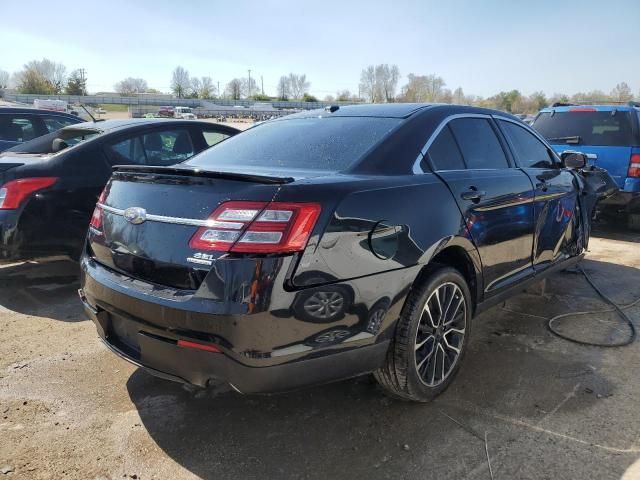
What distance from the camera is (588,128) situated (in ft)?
24.9

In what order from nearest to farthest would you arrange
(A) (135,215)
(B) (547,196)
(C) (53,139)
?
(A) (135,215), (B) (547,196), (C) (53,139)

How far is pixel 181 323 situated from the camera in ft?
7.23

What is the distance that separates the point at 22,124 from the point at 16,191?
14.5ft

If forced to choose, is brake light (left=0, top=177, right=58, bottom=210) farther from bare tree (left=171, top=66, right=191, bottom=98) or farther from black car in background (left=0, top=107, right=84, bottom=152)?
bare tree (left=171, top=66, right=191, bottom=98)

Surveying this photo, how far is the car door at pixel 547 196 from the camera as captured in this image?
3941 millimetres

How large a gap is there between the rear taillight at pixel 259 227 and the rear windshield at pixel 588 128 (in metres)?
6.65

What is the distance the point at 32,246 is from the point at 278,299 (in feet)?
11.2

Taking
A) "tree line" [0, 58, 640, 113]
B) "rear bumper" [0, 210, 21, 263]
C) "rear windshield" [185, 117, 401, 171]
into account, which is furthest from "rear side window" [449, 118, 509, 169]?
"tree line" [0, 58, 640, 113]

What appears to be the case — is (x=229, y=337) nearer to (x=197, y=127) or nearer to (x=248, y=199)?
(x=248, y=199)

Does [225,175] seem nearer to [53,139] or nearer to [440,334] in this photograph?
[440,334]

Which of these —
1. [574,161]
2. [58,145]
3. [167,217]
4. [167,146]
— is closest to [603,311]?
[574,161]

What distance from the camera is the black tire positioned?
2.64 meters

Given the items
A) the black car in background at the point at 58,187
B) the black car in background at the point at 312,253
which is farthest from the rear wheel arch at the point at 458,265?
the black car in background at the point at 58,187

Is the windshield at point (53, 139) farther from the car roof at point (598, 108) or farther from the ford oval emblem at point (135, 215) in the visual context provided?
the car roof at point (598, 108)
